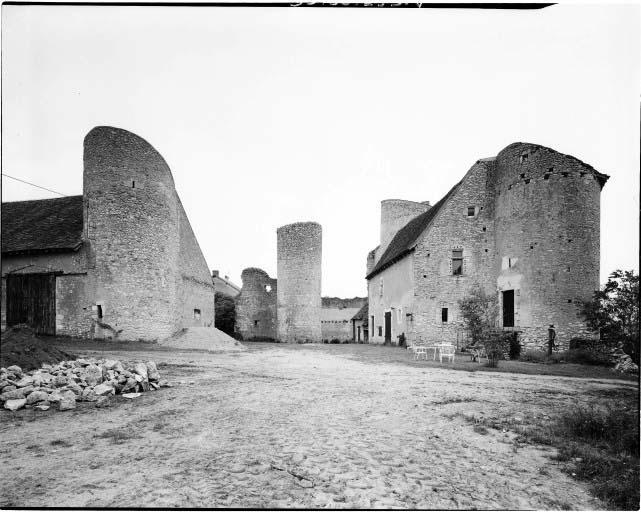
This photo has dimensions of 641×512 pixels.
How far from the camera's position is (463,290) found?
61.9 feet

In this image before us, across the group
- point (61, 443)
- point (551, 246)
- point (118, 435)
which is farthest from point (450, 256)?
point (61, 443)

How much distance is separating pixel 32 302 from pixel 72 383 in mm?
3282

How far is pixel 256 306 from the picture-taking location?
33.3 m

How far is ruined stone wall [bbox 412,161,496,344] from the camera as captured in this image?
61.1ft

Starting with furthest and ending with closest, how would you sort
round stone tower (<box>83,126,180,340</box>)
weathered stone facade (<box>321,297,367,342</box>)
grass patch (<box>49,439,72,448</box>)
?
weathered stone facade (<box>321,297,367,342</box>), round stone tower (<box>83,126,180,340</box>), grass patch (<box>49,439,72,448</box>)

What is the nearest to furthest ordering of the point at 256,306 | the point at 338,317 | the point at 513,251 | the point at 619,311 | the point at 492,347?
the point at 619,311, the point at 492,347, the point at 513,251, the point at 256,306, the point at 338,317

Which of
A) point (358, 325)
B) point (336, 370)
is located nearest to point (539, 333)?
point (336, 370)

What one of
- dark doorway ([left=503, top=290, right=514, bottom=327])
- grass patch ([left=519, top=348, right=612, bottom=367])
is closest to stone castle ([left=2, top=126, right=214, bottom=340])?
grass patch ([left=519, top=348, right=612, bottom=367])

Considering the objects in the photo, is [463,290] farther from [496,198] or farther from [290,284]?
[290,284]

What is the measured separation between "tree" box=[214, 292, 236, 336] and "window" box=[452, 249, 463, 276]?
846 inches

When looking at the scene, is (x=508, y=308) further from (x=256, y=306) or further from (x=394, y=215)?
(x=256, y=306)

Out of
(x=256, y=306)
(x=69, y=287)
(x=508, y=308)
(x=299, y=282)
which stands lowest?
(x=256, y=306)

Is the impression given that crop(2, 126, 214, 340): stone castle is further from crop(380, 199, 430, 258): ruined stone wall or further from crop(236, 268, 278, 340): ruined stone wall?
crop(380, 199, 430, 258): ruined stone wall

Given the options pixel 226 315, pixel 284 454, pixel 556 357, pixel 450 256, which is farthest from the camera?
pixel 226 315
